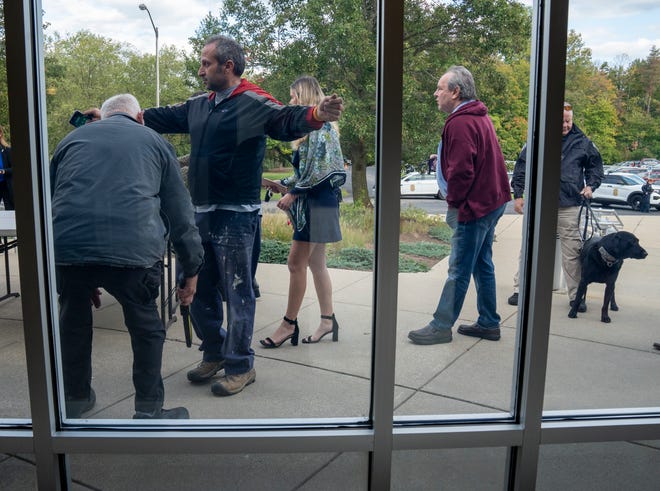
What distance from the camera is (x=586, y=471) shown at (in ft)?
8.73

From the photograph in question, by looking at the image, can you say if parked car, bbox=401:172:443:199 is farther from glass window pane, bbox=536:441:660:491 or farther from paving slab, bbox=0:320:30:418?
paving slab, bbox=0:320:30:418

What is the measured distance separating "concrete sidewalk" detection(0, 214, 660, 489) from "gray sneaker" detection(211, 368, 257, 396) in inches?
1.0

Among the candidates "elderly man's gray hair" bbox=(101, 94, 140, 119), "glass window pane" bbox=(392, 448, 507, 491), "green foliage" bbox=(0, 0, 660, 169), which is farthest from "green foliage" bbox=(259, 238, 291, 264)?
"glass window pane" bbox=(392, 448, 507, 491)

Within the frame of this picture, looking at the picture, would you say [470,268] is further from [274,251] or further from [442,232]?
[274,251]

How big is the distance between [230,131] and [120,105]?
43 centimetres

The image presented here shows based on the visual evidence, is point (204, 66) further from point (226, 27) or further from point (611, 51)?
point (611, 51)

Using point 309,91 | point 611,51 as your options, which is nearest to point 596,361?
point 611,51

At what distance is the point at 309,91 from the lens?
2.41 m

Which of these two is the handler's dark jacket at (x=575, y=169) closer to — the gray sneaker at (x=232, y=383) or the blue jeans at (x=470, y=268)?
the blue jeans at (x=470, y=268)

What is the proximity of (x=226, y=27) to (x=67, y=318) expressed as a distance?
131 cm

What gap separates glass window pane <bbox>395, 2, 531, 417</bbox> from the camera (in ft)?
7.91

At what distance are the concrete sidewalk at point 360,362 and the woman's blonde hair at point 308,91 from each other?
0.67 metres

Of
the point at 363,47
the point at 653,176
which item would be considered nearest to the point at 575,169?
the point at 653,176

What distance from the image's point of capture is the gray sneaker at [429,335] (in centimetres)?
261
